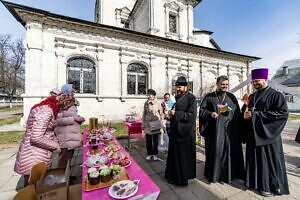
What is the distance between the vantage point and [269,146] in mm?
3129

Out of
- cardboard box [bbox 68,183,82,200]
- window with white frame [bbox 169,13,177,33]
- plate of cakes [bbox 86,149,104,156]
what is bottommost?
cardboard box [bbox 68,183,82,200]

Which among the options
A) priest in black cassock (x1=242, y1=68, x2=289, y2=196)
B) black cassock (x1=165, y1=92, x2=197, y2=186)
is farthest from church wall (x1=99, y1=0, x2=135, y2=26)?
priest in black cassock (x1=242, y1=68, x2=289, y2=196)

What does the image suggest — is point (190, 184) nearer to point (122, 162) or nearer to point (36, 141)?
point (122, 162)

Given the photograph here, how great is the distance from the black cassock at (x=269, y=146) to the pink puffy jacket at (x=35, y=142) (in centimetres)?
348

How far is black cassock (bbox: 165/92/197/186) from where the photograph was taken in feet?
11.0

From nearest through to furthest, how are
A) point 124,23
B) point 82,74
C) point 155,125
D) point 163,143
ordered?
point 155,125 → point 163,143 → point 82,74 → point 124,23

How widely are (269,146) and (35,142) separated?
152 inches

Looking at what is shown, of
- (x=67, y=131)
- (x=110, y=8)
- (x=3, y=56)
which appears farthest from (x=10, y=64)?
(x=67, y=131)

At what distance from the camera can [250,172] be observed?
3.26 m

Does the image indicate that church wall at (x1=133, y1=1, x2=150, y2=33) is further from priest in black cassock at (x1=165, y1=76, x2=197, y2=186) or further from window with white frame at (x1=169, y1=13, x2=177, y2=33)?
priest in black cassock at (x1=165, y1=76, x2=197, y2=186)

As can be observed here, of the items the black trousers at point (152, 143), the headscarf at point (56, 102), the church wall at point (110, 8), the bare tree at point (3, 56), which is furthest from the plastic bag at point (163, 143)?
the bare tree at point (3, 56)

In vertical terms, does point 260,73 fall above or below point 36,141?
above

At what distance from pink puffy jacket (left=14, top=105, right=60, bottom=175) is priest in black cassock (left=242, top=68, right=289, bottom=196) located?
3.47 m

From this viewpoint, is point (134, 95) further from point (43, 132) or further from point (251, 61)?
point (251, 61)
